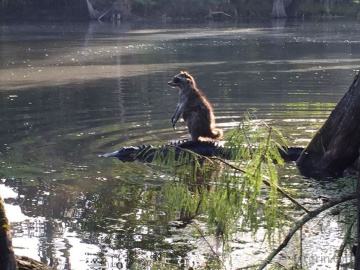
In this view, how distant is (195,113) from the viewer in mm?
12188

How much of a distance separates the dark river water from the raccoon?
74 centimetres

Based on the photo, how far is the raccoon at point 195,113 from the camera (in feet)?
39.8

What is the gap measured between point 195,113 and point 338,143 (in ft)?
8.32

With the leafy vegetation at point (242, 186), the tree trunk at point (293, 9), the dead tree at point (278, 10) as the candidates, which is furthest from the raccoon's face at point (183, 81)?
the tree trunk at point (293, 9)

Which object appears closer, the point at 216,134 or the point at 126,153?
the point at 126,153

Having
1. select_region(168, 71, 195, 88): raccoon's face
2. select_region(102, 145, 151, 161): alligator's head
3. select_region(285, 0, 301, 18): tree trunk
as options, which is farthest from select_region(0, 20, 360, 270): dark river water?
select_region(285, 0, 301, 18): tree trunk

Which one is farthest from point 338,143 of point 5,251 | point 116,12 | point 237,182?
point 116,12

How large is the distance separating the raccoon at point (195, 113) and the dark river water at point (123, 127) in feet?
2.41

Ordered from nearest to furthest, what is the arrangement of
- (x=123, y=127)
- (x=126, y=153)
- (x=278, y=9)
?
(x=126, y=153), (x=123, y=127), (x=278, y=9)

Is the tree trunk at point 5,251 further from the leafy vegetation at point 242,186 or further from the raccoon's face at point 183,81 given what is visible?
the raccoon's face at point 183,81

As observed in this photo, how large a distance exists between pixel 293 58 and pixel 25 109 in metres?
15.3

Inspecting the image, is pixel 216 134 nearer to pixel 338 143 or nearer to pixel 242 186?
pixel 338 143

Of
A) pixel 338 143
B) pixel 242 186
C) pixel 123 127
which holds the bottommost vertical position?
pixel 123 127

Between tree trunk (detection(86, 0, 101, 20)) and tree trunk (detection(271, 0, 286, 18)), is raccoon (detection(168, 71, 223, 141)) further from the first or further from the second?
tree trunk (detection(86, 0, 101, 20))
